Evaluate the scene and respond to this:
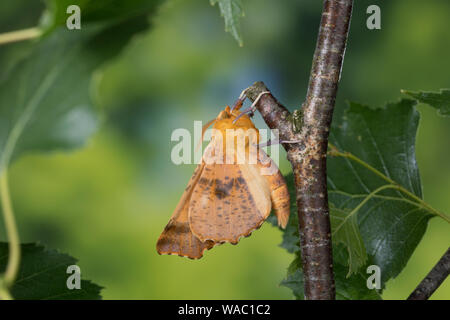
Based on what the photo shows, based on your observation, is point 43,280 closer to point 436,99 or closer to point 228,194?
point 228,194

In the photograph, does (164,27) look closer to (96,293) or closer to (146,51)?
(146,51)

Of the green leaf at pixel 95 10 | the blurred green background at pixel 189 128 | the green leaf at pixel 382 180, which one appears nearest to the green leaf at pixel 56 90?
the green leaf at pixel 95 10

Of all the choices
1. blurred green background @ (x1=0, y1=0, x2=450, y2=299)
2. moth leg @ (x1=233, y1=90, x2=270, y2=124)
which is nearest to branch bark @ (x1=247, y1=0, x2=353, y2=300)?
moth leg @ (x1=233, y1=90, x2=270, y2=124)

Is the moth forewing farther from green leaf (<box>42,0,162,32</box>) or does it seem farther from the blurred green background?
the blurred green background

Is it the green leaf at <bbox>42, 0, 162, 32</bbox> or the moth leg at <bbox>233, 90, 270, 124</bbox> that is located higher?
the green leaf at <bbox>42, 0, 162, 32</bbox>

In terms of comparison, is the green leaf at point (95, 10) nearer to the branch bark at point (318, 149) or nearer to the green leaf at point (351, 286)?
the branch bark at point (318, 149)
